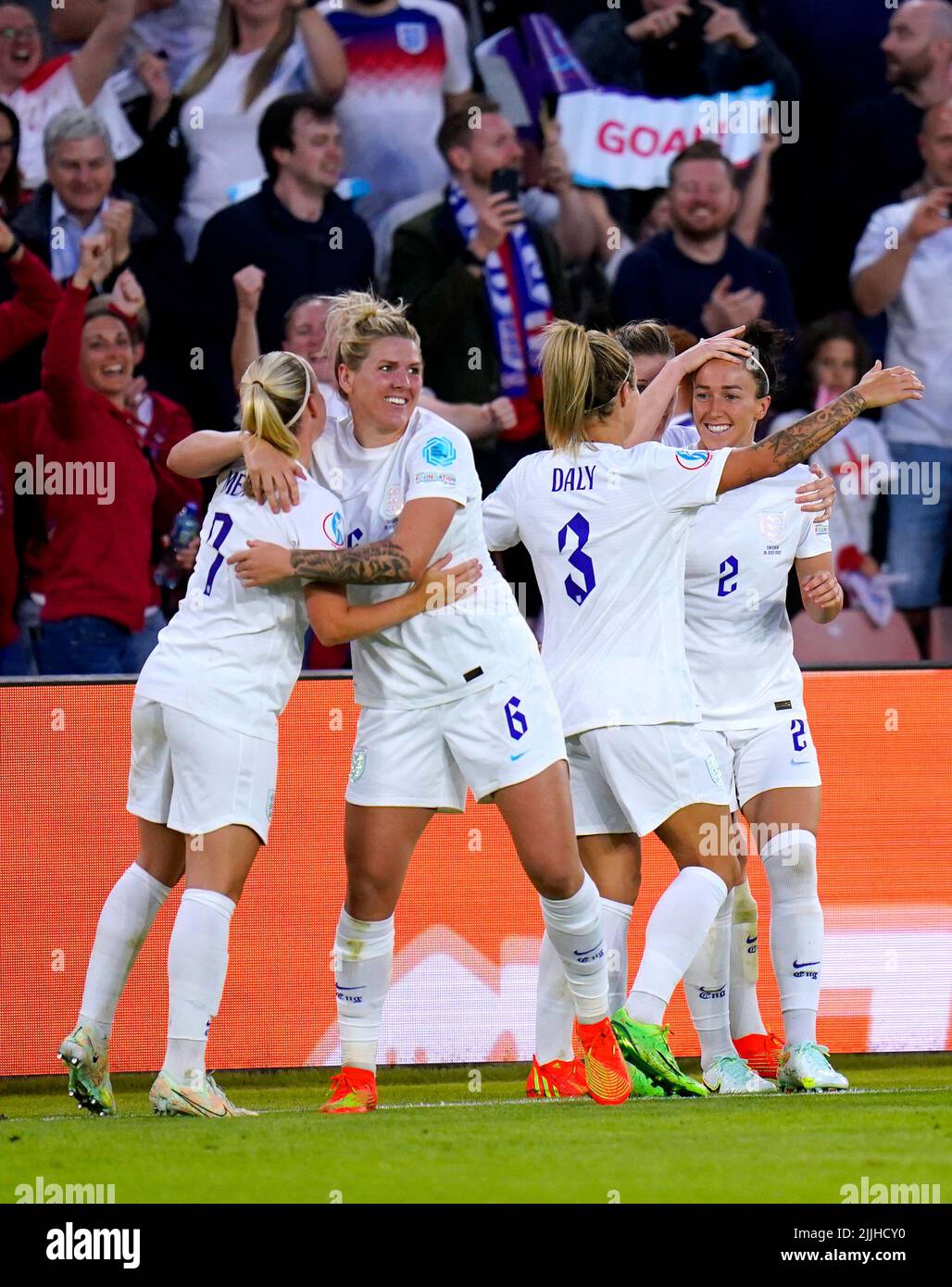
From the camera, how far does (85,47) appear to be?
903cm

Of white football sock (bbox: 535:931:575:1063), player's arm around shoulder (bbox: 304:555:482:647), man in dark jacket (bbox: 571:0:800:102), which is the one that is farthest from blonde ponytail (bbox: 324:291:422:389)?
man in dark jacket (bbox: 571:0:800:102)

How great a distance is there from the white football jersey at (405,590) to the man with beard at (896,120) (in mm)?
5295

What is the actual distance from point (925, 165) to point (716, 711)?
5.03m

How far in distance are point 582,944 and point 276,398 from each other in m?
1.68

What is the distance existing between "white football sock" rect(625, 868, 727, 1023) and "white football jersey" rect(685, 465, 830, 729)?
2.28 feet

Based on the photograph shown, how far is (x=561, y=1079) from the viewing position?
17.0 ft

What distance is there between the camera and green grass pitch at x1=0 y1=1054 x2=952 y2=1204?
11.9 feet

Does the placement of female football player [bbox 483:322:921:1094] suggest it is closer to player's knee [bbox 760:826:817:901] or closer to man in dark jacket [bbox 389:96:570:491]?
player's knee [bbox 760:826:817:901]

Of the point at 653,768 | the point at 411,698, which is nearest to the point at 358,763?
the point at 411,698

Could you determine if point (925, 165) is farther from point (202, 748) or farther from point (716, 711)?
point (202, 748)

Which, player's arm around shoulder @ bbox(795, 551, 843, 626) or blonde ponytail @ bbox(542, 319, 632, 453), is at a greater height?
blonde ponytail @ bbox(542, 319, 632, 453)

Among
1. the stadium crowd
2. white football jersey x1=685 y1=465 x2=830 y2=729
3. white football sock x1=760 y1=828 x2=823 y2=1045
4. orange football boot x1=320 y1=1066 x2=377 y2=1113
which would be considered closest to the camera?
orange football boot x1=320 y1=1066 x2=377 y2=1113

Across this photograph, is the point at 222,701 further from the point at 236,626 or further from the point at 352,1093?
the point at 352,1093

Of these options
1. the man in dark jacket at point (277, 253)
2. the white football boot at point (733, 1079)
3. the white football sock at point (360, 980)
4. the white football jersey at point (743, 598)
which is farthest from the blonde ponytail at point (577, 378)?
the man in dark jacket at point (277, 253)
